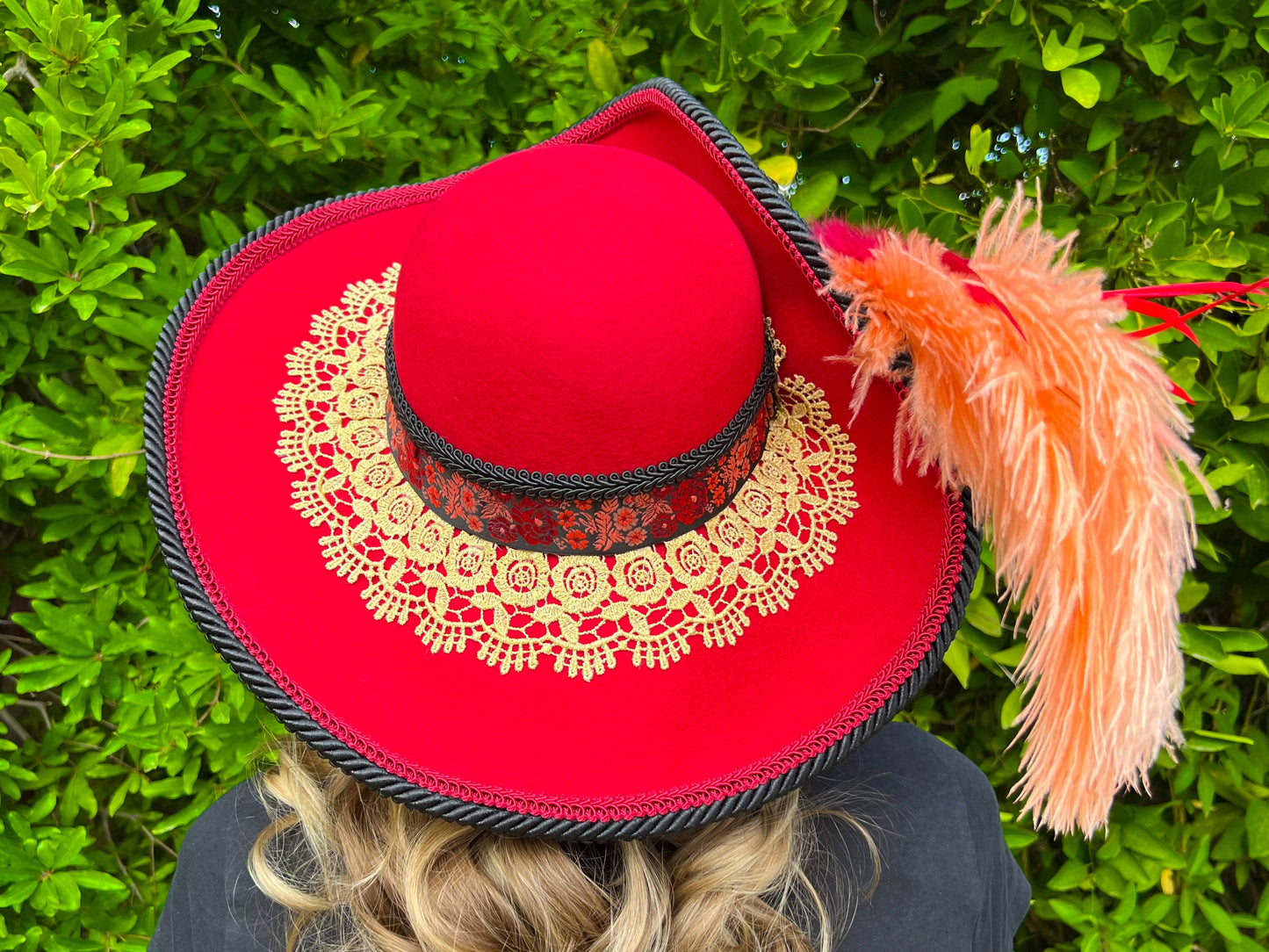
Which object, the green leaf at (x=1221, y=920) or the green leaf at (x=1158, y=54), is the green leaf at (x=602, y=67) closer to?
the green leaf at (x=1158, y=54)

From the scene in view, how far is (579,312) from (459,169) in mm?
1160

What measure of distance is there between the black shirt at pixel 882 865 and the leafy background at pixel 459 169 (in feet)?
1.75

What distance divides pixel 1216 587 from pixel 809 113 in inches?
50.8

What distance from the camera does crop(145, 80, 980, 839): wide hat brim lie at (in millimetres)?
960

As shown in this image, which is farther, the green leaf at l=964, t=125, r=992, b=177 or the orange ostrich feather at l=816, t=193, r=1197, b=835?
the green leaf at l=964, t=125, r=992, b=177

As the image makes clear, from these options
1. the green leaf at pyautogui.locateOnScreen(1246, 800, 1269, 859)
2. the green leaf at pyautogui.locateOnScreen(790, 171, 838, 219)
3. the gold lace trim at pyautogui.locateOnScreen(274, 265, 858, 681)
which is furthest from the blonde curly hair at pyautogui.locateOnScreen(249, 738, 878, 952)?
the green leaf at pyautogui.locateOnScreen(1246, 800, 1269, 859)

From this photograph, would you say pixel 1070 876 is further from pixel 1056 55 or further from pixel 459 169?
pixel 459 169

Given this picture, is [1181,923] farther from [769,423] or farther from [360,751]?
[360,751]

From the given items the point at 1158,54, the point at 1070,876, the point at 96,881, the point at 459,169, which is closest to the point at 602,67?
the point at 459,169

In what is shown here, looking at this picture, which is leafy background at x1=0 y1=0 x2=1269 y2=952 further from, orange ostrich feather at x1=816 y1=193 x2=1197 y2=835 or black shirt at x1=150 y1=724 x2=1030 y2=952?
orange ostrich feather at x1=816 y1=193 x2=1197 y2=835

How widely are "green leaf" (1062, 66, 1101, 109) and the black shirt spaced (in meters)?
1.06

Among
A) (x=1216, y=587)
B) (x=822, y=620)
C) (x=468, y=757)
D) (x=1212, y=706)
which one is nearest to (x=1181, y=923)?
Result: (x=1212, y=706)

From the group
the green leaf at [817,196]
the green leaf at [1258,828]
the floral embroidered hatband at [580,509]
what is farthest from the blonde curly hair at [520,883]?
the green leaf at [1258,828]

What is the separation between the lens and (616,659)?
1.03 meters
